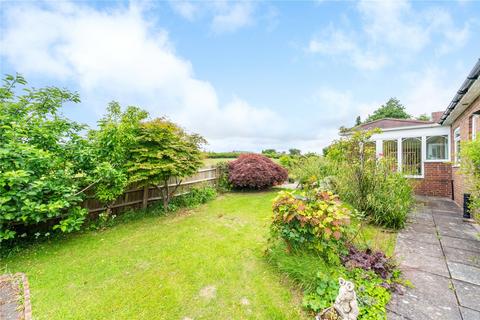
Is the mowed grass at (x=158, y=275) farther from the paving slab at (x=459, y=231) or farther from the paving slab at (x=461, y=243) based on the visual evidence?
the paving slab at (x=459, y=231)

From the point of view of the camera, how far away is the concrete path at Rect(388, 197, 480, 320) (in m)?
2.15

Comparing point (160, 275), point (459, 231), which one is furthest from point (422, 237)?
point (160, 275)

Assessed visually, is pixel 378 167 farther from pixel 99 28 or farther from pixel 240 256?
pixel 99 28

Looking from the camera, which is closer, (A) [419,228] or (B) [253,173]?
(A) [419,228]

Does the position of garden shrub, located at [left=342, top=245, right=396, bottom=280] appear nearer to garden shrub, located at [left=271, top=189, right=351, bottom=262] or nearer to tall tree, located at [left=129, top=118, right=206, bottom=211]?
garden shrub, located at [left=271, top=189, right=351, bottom=262]

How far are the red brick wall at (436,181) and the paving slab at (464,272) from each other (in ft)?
21.6

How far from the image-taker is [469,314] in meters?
2.09

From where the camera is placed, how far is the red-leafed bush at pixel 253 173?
9.51 meters

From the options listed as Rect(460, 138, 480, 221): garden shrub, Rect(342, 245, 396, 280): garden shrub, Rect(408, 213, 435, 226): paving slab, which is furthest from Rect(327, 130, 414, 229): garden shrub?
Rect(342, 245, 396, 280): garden shrub

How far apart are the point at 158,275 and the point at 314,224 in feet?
7.92

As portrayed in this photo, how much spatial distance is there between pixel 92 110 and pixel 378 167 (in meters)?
8.51

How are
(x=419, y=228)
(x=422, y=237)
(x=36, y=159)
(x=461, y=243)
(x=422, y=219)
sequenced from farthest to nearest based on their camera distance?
(x=422, y=219) < (x=419, y=228) < (x=422, y=237) < (x=461, y=243) < (x=36, y=159)

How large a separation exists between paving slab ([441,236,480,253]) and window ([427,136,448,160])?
257 inches

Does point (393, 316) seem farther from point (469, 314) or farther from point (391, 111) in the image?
point (391, 111)
